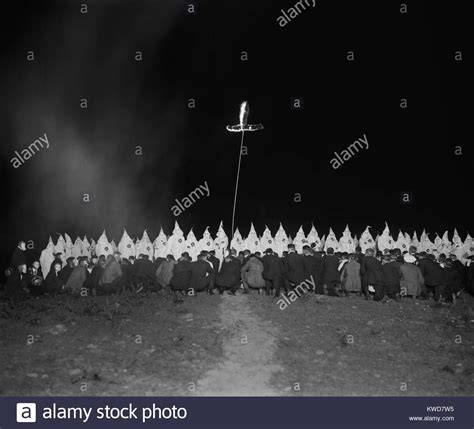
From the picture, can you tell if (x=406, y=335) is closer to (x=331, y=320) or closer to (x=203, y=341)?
(x=331, y=320)

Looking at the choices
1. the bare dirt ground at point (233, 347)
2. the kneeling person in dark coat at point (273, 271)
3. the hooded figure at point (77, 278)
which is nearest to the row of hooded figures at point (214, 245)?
the hooded figure at point (77, 278)

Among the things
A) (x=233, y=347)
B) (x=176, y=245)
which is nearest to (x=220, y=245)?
(x=176, y=245)

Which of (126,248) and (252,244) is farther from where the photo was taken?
(252,244)

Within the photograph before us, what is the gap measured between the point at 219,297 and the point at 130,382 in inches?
254

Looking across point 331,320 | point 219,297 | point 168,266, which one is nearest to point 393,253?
point 331,320

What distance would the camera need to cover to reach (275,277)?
17.7 m

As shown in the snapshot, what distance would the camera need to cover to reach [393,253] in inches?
740

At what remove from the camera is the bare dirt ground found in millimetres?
11219

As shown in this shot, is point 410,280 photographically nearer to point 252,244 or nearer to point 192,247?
point 252,244

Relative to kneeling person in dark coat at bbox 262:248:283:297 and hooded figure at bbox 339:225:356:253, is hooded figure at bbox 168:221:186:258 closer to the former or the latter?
kneeling person in dark coat at bbox 262:248:283:297

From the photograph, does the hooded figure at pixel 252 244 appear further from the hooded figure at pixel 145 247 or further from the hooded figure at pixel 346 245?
the hooded figure at pixel 145 247
